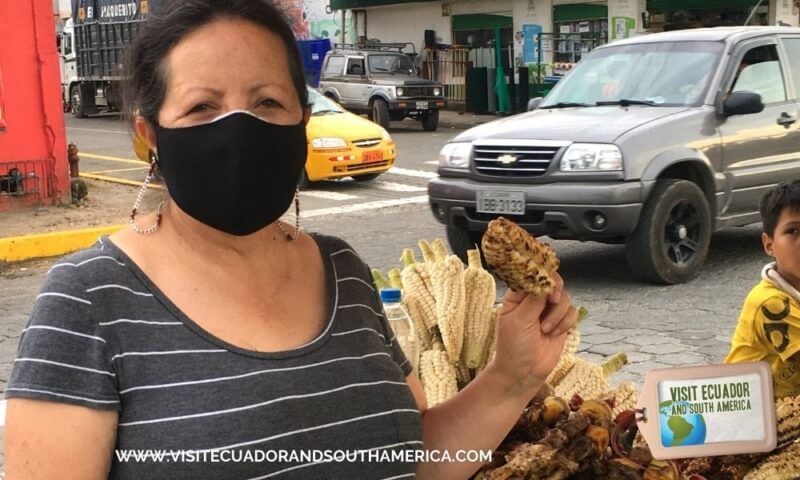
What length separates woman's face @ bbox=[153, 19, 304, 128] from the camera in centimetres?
171

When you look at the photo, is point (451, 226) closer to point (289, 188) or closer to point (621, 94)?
point (621, 94)

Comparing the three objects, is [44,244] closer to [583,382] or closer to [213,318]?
[583,382]

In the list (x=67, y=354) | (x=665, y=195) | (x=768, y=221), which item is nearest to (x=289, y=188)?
(x=67, y=354)

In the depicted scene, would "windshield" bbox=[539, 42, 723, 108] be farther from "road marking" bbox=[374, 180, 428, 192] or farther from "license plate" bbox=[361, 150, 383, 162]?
"license plate" bbox=[361, 150, 383, 162]

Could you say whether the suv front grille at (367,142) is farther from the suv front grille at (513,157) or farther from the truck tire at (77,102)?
the truck tire at (77,102)

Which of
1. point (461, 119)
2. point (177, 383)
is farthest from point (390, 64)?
point (177, 383)

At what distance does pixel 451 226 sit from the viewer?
7.87 m

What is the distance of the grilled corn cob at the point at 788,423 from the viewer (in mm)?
2350

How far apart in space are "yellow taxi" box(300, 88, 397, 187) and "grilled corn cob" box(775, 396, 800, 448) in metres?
11.8

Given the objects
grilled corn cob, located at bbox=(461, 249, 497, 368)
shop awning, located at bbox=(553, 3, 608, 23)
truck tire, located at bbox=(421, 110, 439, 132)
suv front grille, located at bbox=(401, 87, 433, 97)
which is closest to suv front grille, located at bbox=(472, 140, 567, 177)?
grilled corn cob, located at bbox=(461, 249, 497, 368)

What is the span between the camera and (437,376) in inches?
105

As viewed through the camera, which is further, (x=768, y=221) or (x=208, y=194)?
(x=768, y=221)

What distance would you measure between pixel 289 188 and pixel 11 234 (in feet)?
29.6

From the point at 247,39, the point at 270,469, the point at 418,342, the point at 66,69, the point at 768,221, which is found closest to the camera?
the point at 270,469
